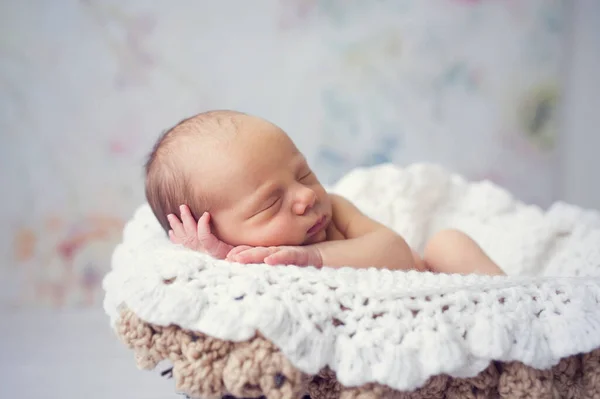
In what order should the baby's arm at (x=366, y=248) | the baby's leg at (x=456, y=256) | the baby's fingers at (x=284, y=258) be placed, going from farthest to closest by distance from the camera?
1. the baby's leg at (x=456, y=256)
2. the baby's arm at (x=366, y=248)
3. the baby's fingers at (x=284, y=258)

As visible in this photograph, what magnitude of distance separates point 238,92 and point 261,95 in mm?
73

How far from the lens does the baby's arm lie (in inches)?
36.7

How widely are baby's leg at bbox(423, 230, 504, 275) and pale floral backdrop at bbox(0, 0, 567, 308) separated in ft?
2.79

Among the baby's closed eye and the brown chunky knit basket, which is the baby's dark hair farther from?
the brown chunky knit basket

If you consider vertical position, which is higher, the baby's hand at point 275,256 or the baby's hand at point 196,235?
the baby's hand at point 196,235

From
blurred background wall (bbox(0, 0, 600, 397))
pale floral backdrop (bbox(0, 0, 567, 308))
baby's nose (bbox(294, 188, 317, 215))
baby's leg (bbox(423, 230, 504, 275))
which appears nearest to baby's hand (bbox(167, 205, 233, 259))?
baby's nose (bbox(294, 188, 317, 215))

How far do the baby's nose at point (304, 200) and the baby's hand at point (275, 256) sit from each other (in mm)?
92

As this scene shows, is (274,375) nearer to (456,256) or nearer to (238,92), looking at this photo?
(456,256)

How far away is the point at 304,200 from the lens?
96 cm

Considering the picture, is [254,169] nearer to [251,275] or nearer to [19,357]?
[251,275]

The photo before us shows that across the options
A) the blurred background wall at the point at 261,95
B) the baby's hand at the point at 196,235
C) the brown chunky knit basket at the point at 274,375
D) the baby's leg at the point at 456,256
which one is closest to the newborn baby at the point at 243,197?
the baby's hand at the point at 196,235

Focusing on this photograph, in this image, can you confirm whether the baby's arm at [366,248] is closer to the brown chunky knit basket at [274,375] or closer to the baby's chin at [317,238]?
the baby's chin at [317,238]

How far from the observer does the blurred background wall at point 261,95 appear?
1.74 metres

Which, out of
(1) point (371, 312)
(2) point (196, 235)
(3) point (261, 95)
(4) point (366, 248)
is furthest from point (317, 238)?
(3) point (261, 95)
